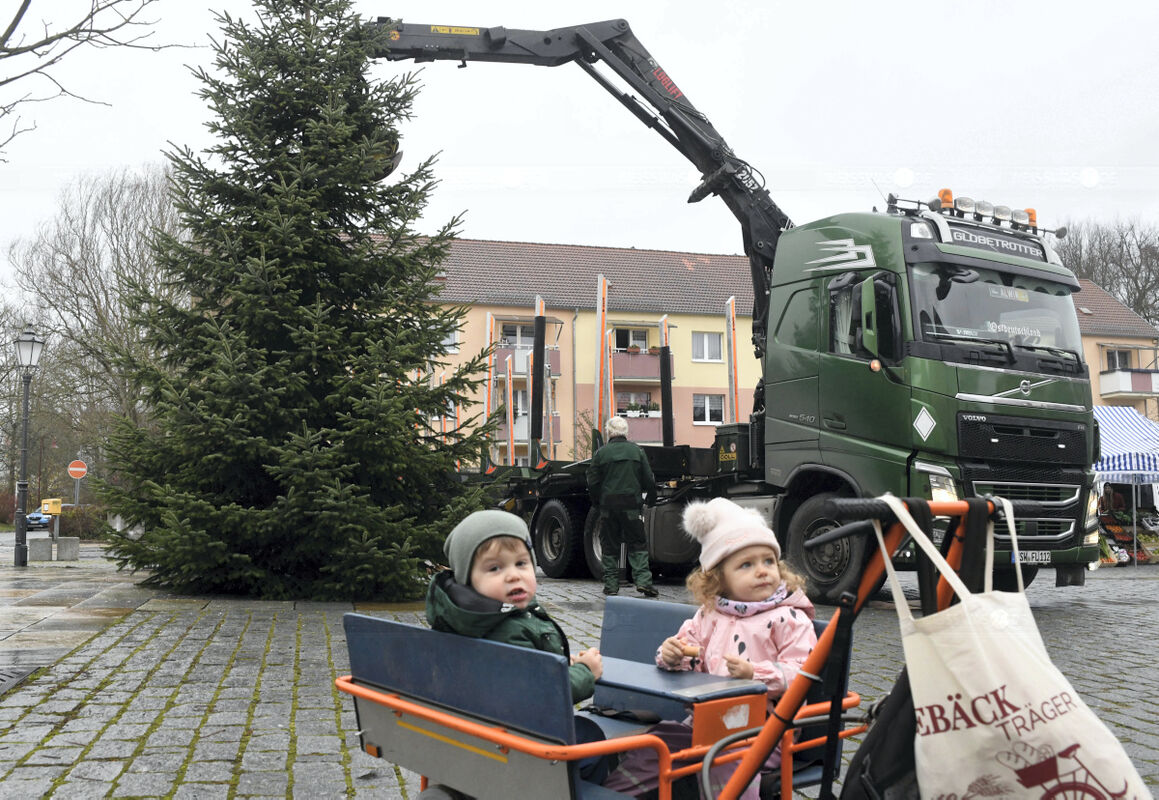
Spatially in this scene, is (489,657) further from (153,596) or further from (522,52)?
(522,52)

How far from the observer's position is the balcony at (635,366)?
4925 cm

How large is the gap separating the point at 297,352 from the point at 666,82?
21.6 ft

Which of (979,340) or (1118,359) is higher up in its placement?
(1118,359)

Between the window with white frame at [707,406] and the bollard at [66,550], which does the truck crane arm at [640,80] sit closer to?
the bollard at [66,550]

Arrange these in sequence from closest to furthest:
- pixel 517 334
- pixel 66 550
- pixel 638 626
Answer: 1. pixel 638 626
2. pixel 66 550
3. pixel 517 334

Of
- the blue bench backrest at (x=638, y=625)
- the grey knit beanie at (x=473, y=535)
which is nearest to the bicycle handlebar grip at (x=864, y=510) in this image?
the grey knit beanie at (x=473, y=535)

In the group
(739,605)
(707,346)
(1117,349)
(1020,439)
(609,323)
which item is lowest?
(739,605)

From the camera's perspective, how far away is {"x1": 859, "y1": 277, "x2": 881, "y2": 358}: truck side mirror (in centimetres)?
1006

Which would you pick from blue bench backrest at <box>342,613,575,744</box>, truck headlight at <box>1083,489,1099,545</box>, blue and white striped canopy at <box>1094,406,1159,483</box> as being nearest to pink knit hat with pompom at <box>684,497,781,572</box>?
blue bench backrest at <box>342,613,575,744</box>

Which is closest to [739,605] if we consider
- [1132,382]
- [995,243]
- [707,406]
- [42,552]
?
[995,243]

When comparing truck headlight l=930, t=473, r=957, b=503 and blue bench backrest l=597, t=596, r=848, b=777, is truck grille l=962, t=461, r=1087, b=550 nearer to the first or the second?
truck headlight l=930, t=473, r=957, b=503

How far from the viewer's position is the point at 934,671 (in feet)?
6.93

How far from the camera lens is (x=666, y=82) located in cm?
1446

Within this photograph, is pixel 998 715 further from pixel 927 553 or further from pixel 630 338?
pixel 630 338
